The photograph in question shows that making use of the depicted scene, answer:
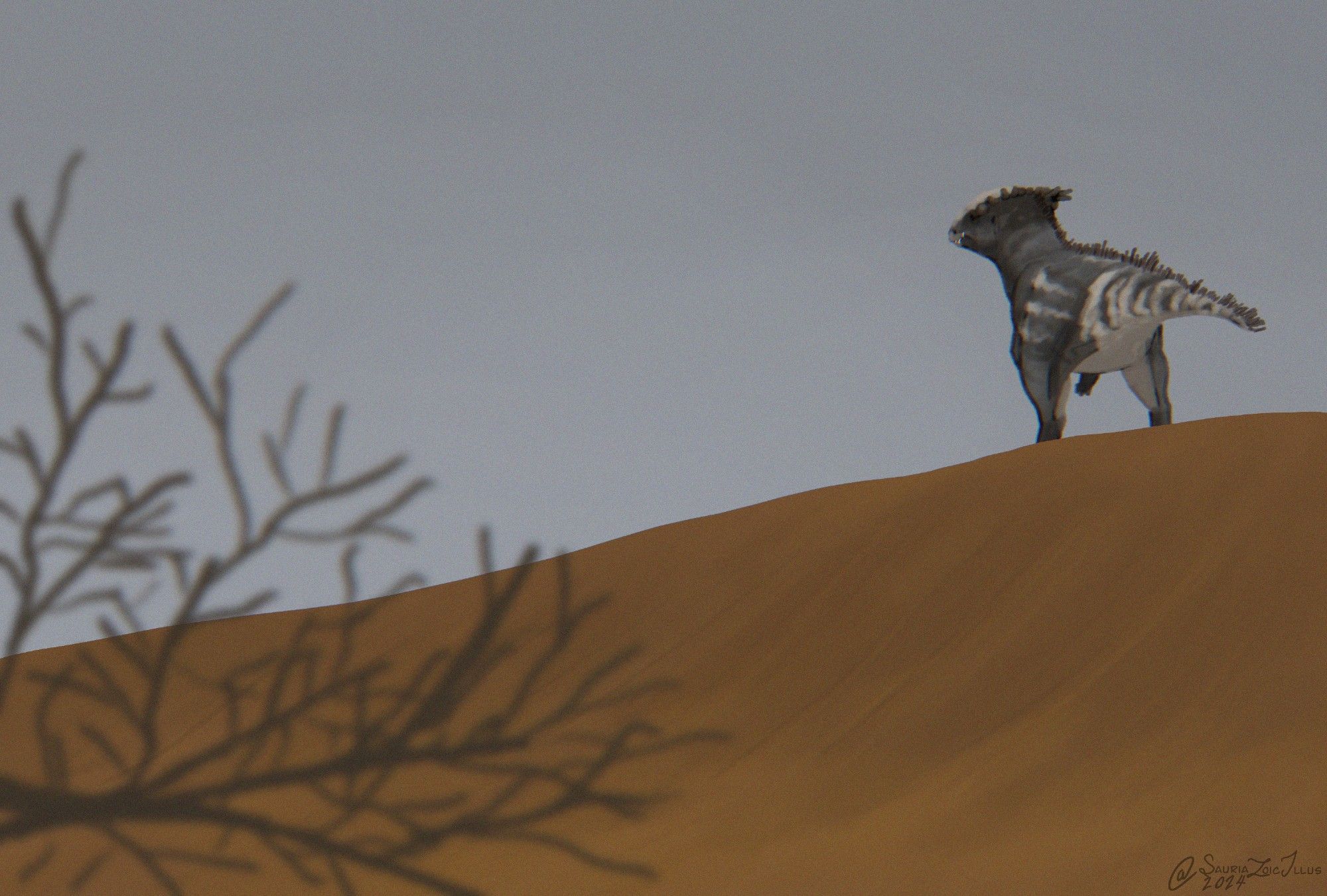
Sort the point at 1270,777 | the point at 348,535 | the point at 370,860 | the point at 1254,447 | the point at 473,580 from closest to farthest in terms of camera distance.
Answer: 1. the point at 370,860
2. the point at 348,535
3. the point at 1270,777
4. the point at 1254,447
5. the point at 473,580

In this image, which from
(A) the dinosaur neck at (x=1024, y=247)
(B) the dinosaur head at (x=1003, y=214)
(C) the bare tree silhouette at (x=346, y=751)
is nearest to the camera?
(C) the bare tree silhouette at (x=346, y=751)

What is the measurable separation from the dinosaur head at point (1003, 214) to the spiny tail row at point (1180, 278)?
478mm

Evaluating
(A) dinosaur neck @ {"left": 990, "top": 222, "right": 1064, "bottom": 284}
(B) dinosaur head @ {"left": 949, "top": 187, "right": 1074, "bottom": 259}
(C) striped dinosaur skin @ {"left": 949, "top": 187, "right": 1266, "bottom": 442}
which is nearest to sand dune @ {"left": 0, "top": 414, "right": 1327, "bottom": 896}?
(C) striped dinosaur skin @ {"left": 949, "top": 187, "right": 1266, "bottom": 442}

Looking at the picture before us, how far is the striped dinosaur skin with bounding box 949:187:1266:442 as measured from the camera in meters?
8.02

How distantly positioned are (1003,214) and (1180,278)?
153 centimetres

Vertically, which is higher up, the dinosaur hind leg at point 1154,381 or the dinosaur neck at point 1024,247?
the dinosaur neck at point 1024,247

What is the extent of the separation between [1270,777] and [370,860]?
14.4 ft

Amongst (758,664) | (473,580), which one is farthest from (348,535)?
(473,580)

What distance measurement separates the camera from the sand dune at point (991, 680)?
5695 mm

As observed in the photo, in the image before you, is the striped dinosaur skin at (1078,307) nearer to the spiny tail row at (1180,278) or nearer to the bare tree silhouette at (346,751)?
the spiny tail row at (1180,278)

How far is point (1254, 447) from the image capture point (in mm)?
7598

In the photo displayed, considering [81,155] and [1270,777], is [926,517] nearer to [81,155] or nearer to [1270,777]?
[1270,777]
